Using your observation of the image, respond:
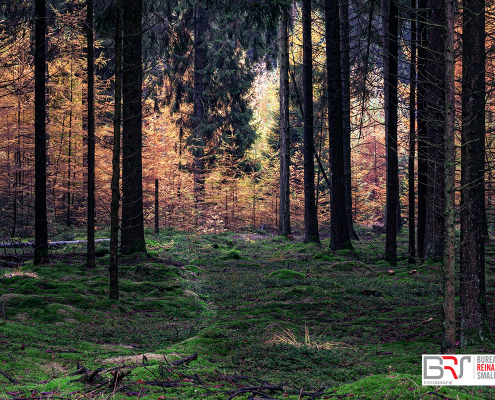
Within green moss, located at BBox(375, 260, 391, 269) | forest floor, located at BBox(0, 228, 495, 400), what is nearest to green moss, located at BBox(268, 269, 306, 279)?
forest floor, located at BBox(0, 228, 495, 400)

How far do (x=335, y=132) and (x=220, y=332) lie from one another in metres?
10.5

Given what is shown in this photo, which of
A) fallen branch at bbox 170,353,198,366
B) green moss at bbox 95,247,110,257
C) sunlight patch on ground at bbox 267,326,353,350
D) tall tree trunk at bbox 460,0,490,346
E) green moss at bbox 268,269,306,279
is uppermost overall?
tall tree trunk at bbox 460,0,490,346

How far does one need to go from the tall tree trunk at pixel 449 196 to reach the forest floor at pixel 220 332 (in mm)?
555

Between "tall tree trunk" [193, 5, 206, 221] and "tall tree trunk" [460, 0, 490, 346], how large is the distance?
78.6 feet

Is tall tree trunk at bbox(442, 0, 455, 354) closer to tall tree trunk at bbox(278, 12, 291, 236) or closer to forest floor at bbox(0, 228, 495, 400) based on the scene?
forest floor at bbox(0, 228, 495, 400)

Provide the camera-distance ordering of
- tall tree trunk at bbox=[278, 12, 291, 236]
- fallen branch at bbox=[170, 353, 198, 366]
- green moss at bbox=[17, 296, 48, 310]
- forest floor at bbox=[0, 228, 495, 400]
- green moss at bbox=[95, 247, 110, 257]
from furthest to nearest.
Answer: tall tree trunk at bbox=[278, 12, 291, 236] → green moss at bbox=[95, 247, 110, 257] → green moss at bbox=[17, 296, 48, 310] → fallen branch at bbox=[170, 353, 198, 366] → forest floor at bbox=[0, 228, 495, 400]

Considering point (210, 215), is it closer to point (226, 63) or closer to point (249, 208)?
point (249, 208)

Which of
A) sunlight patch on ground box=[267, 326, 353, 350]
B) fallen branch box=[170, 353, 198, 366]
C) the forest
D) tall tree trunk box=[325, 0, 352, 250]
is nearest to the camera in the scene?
fallen branch box=[170, 353, 198, 366]

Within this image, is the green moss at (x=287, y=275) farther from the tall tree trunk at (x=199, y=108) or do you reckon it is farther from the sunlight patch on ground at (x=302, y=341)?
the tall tree trunk at (x=199, y=108)

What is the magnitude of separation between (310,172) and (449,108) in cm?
1442

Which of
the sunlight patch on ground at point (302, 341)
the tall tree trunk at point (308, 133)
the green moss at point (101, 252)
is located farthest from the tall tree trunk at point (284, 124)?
the sunlight patch on ground at point (302, 341)

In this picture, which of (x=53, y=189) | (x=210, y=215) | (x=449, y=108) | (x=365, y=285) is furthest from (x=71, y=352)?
(x=210, y=215)

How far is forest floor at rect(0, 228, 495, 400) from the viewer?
3469mm

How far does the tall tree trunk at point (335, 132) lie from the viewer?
14992 millimetres
